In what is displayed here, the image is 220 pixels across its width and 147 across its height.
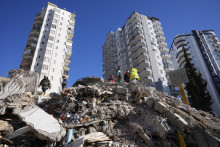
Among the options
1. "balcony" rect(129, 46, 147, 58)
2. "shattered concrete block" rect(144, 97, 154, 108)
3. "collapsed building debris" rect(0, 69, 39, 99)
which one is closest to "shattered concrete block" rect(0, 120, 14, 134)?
"collapsed building debris" rect(0, 69, 39, 99)

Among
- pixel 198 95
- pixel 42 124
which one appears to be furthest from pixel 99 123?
pixel 198 95

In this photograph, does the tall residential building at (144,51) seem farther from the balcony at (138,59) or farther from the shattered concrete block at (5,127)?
the shattered concrete block at (5,127)

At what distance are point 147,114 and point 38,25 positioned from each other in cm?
4012

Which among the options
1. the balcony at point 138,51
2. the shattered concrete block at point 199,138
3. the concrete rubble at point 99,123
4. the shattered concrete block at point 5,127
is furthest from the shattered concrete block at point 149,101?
the balcony at point 138,51

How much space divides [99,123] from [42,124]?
2.21m

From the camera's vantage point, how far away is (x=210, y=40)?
5422 centimetres

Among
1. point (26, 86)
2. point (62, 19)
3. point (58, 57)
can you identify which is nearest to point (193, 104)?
A: point (26, 86)

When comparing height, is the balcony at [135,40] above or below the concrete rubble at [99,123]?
above

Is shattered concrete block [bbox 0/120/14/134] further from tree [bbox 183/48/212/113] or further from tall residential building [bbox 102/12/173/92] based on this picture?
tall residential building [bbox 102/12/173/92]

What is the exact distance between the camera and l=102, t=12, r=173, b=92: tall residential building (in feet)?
115

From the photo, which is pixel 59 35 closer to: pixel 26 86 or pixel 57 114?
pixel 26 86

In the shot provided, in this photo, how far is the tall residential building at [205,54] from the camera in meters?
41.7

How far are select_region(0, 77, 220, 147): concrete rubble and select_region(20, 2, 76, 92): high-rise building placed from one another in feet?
75.7

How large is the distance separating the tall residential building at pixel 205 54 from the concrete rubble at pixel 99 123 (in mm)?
38311
